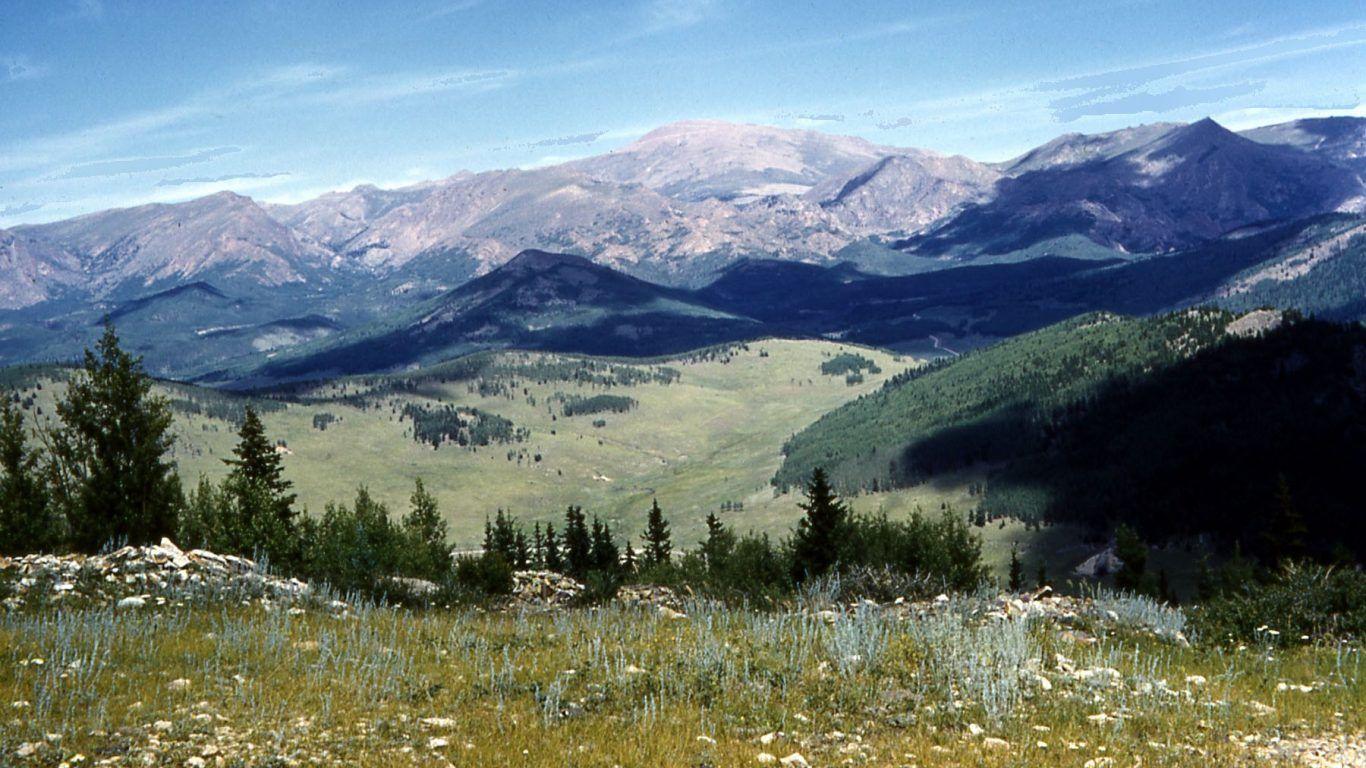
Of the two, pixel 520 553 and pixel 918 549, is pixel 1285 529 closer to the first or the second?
pixel 918 549

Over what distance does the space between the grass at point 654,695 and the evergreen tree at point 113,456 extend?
35229 millimetres

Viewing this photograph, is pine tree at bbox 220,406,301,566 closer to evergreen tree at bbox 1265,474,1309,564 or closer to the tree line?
the tree line

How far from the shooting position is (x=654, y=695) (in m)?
20.0

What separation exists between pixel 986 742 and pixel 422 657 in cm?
1547

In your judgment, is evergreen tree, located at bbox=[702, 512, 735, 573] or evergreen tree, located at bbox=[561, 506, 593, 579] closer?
evergreen tree, located at bbox=[702, 512, 735, 573]

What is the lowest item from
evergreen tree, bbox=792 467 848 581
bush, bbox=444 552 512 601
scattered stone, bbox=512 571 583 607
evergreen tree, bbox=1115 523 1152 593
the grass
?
evergreen tree, bbox=1115 523 1152 593

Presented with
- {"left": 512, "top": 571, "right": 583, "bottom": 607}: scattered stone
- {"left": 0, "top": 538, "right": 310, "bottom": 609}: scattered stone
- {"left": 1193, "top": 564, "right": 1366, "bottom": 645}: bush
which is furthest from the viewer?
{"left": 512, "top": 571, "right": 583, "bottom": 607}: scattered stone

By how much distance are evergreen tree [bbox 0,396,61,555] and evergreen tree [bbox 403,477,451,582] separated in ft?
86.3

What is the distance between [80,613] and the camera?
86.1 ft

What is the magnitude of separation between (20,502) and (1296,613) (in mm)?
80104

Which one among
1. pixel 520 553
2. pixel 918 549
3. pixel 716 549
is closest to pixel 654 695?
pixel 918 549

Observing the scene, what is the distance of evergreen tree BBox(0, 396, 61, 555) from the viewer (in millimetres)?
59531

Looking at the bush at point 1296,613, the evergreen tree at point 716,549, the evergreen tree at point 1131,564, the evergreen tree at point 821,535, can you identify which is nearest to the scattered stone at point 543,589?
the evergreen tree at point 716,549

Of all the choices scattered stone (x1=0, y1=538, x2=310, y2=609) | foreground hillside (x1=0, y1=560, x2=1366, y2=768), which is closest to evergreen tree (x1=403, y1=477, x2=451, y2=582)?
scattered stone (x1=0, y1=538, x2=310, y2=609)
